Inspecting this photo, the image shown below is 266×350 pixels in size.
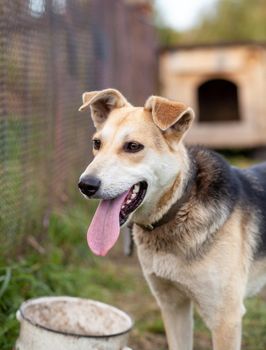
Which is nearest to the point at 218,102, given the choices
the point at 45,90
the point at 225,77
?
the point at 225,77

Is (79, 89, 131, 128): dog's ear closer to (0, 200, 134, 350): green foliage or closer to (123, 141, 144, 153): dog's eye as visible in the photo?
(123, 141, 144, 153): dog's eye

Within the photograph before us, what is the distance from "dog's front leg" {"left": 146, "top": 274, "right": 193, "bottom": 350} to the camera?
3182 mm

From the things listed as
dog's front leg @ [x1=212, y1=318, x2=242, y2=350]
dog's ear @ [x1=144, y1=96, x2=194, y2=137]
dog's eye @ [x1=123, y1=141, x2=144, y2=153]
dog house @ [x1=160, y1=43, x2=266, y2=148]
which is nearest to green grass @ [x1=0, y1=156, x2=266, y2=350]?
dog's front leg @ [x1=212, y1=318, x2=242, y2=350]

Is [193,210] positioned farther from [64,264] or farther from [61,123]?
[61,123]

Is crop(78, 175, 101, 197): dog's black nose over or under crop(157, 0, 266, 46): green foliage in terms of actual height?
under

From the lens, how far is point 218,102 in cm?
1462

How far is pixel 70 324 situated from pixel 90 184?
3.93ft

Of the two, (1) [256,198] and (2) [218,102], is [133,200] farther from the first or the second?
(2) [218,102]

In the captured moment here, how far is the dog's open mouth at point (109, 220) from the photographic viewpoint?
9.20ft

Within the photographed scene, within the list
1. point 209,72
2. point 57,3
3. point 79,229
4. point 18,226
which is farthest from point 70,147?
point 209,72

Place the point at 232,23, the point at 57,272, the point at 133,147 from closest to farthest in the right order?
Answer: the point at 133,147, the point at 57,272, the point at 232,23

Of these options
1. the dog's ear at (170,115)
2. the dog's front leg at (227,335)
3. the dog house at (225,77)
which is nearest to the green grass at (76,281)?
the dog's front leg at (227,335)

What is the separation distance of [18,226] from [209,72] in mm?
9123

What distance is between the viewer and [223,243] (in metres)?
3.00
